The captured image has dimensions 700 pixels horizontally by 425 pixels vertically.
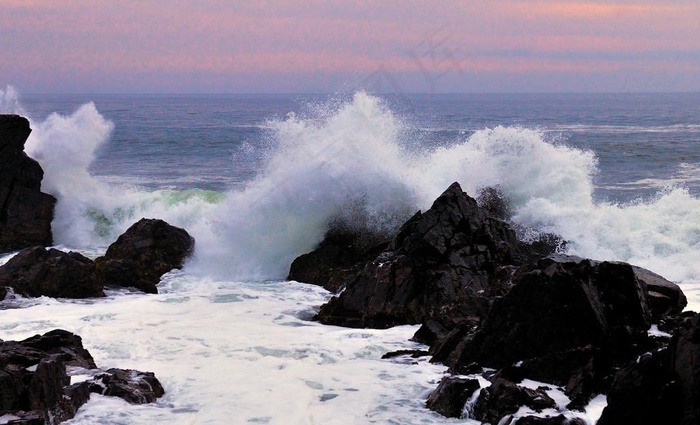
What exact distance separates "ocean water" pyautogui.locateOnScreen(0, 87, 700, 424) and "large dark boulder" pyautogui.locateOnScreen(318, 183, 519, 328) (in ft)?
1.78

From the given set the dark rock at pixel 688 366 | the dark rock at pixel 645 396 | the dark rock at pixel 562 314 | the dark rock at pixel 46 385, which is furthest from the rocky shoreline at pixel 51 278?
the dark rock at pixel 688 366

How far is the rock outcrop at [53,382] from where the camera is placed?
24.0ft

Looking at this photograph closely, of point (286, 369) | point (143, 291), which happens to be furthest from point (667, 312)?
point (143, 291)

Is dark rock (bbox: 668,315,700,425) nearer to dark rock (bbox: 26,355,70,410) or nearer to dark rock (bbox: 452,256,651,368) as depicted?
dark rock (bbox: 452,256,651,368)

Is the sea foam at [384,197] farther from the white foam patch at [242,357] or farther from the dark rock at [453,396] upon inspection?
the dark rock at [453,396]

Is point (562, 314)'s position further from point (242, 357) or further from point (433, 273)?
point (242, 357)

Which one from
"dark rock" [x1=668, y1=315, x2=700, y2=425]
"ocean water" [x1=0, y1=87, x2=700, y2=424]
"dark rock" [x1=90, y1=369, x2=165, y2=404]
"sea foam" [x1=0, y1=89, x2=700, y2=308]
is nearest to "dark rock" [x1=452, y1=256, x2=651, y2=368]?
"ocean water" [x1=0, y1=87, x2=700, y2=424]

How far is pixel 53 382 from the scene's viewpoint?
7590 mm

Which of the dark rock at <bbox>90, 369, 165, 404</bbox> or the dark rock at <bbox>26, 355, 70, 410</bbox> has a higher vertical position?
the dark rock at <bbox>26, 355, 70, 410</bbox>

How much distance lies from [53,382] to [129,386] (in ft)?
2.79

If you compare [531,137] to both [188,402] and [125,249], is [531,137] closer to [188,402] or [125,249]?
[125,249]

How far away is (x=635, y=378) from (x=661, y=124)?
43554mm

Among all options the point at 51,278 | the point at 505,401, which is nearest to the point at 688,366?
the point at 505,401

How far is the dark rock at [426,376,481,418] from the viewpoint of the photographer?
7.74 meters
